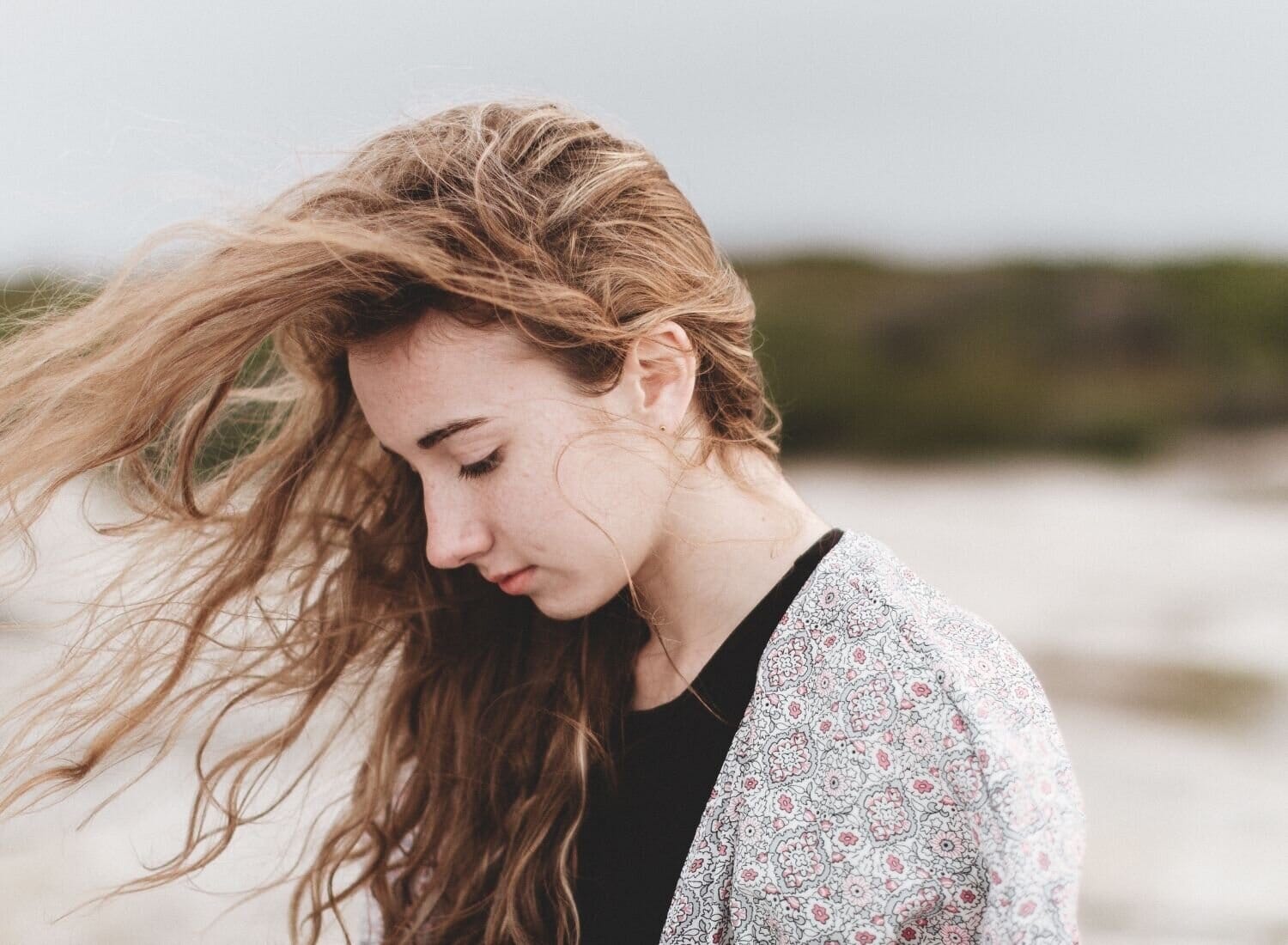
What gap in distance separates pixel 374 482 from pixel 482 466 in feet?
1.44

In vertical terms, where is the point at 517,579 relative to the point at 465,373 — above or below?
below

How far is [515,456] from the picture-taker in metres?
1.42

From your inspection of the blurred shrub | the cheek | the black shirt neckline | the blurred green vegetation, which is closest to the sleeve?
the black shirt neckline

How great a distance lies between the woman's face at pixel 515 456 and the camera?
55.2 inches

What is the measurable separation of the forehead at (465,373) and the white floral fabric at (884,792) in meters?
0.39

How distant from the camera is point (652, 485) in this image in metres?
1.51

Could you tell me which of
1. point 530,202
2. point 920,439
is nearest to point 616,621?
point 530,202

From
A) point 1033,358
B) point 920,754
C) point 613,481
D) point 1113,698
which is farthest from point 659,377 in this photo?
point 1033,358

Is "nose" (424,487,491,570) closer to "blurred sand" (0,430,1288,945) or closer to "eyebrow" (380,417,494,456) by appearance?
"eyebrow" (380,417,494,456)

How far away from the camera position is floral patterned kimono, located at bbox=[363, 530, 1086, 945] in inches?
49.5

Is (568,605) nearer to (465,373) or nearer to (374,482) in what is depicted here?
(465,373)

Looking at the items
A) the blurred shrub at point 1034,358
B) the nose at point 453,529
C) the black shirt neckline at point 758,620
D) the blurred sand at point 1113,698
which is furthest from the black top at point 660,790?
the blurred shrub at point 1034,358

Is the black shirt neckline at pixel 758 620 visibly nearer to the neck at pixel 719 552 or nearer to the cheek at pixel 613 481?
the neck at pixel 719 552

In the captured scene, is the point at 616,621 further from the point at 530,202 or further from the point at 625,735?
the point at 530,202
